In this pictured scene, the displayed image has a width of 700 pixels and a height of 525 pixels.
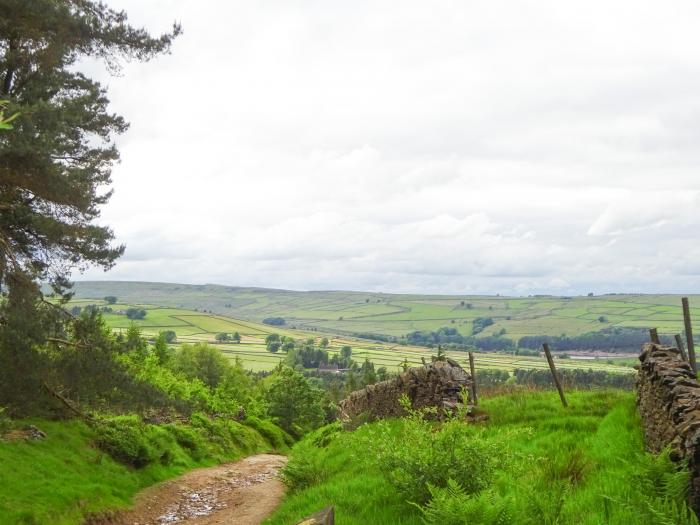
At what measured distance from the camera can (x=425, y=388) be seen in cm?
1898

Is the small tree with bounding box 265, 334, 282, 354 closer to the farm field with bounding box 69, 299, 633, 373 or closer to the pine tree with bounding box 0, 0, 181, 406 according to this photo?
the farm field with bounding box 69, 299, 633, 373

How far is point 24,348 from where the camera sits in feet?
43.0

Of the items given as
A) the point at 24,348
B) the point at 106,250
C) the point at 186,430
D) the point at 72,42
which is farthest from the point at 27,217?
the point at 186,430

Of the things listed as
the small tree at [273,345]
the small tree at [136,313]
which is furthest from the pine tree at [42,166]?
the small tree at [136,313]

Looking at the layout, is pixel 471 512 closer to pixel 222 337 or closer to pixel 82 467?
pixel 82 467

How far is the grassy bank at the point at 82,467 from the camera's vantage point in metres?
12.5

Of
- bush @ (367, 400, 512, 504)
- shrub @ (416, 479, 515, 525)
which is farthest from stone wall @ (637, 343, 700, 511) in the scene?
bush @ (367, 400, 512, 504)

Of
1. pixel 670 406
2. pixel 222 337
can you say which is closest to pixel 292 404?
pixel 670 406

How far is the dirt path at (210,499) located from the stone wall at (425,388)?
5.21 metres

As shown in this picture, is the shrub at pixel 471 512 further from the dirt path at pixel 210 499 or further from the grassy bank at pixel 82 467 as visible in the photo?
the grassy bank at pixel 82 467

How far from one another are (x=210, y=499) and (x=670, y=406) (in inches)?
575

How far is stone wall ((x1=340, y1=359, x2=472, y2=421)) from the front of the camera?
59.3ft

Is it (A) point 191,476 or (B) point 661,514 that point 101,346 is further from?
(B) point 661,514

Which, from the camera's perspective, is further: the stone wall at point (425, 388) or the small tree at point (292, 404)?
the small tree at point (292, 404)
